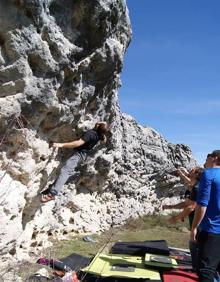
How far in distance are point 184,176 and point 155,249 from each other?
1645 millimetres

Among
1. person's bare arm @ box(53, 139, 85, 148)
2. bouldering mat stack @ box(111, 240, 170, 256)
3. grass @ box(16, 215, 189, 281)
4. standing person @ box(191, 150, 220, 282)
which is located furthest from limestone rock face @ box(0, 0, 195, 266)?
standing person @ box(191, 150, 220, 282)

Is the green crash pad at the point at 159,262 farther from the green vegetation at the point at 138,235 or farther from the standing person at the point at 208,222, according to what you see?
the standing person at the point at 208,222

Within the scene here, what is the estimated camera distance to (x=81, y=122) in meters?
9.77

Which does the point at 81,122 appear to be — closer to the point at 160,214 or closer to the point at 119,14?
the point at 119,14

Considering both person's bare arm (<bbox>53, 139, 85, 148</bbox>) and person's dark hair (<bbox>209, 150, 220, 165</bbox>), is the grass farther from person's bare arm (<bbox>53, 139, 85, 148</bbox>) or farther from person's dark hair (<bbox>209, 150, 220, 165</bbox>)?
person's dark hair (<bbox>209, 150, 220, 165</bbox>)

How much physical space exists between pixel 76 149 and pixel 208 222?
431cm

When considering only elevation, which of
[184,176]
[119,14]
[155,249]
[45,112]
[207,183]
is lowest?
[155,249]

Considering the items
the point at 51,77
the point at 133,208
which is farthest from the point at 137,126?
the point at 51,77

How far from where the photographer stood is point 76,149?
9.51 metres

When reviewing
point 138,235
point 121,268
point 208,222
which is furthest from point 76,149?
point 138,235

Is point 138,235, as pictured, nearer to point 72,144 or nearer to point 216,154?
point 72,144

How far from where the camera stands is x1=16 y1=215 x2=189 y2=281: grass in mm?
10523

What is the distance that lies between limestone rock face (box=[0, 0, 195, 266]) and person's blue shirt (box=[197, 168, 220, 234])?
2.90 metres

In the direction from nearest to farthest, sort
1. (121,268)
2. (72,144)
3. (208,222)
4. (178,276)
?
(208,222) < (178,276) < (121,268) < (72,144)
